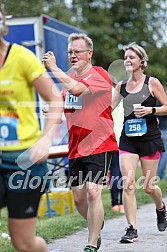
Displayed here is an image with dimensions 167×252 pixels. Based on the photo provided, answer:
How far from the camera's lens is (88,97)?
6426 mm

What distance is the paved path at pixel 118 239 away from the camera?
6.93m

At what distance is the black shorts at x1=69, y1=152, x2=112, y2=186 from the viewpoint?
638 cm

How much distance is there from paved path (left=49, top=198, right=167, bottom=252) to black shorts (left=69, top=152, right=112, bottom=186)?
0.84 meters

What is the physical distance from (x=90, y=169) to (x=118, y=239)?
148cm

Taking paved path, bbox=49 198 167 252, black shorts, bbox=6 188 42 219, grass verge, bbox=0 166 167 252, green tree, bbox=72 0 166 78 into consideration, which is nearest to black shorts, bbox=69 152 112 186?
paved path, bbox=49 198 167 252

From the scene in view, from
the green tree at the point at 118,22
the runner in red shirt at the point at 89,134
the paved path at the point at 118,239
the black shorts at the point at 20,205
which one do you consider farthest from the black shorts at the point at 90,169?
the green tree at the point at 118,22

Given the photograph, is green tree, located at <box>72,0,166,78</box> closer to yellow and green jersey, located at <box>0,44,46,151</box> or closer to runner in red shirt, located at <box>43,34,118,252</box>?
runner in red shirt, located at <box>43,34,118,252</box>

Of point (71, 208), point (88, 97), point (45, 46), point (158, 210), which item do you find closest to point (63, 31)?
point (45, 46)

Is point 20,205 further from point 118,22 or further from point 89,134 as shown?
point 118,22

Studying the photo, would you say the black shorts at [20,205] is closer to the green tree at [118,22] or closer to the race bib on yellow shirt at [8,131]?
the race bib on yellow shirt at [8,131]

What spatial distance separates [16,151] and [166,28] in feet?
111

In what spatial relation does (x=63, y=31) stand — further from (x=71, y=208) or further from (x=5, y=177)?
(x=5, y=177)

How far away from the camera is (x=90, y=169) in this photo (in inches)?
252

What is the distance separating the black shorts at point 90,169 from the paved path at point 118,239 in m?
0.84
